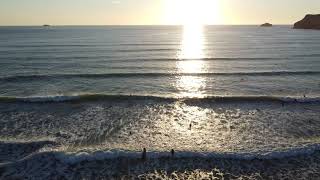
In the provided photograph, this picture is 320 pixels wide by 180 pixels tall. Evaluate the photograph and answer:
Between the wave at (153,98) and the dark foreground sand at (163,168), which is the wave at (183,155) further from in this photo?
the wave at (153,98)

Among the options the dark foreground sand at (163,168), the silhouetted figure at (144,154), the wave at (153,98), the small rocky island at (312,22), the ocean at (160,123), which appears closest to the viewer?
the dark foreground sand at (163,168)

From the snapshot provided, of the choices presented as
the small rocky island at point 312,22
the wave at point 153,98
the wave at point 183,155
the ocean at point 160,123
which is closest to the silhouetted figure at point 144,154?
the wave at point 183,155

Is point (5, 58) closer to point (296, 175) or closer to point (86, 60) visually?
point (86, 60)

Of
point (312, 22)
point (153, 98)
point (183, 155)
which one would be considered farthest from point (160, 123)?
point (312, 22)

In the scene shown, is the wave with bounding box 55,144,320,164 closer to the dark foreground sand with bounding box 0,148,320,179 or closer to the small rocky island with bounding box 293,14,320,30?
the dark foreground sand with bounding box 0,148,320,179

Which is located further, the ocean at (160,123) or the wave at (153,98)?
the wave at (153,98)

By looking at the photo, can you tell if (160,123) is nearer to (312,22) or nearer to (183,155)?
(183,155)

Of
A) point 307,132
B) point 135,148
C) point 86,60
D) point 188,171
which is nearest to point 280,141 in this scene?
point 307,132

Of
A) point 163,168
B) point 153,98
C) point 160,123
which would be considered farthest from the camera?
point 153,98

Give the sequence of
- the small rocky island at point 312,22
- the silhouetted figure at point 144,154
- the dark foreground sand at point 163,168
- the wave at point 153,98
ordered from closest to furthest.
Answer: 1. the dark foreground sand at point 163,168
2. the silhouetted figure at point 144,154
3. the wave at point 153,98
4. the small rocky island at point 312,22

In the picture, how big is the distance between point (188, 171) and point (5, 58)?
39.5m

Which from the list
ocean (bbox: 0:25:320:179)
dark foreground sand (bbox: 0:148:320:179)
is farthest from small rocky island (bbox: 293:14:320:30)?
dark foreground sand (bbox: 0:148:320:179)

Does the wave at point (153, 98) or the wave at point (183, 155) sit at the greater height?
the wave at point (153, 98)

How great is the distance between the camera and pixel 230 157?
14.8m
